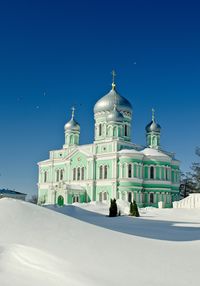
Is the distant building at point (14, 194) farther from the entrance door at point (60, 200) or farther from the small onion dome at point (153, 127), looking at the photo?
the small onion dome at point (153, 127)

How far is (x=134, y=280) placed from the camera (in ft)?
22.9

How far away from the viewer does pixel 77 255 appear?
7.98 metres

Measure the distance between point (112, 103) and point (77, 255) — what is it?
130 ft

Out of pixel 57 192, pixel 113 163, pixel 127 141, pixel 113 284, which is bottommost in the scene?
pixel 113 284

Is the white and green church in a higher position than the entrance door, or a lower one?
higher

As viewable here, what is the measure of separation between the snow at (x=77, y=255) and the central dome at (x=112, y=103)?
36931 millimetres

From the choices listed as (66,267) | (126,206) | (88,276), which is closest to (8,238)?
(66,267)

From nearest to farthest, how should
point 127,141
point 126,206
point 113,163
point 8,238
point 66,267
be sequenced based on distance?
point 66,267 < point 8,238 < point 126,206 < point 113,163 < point 127,141

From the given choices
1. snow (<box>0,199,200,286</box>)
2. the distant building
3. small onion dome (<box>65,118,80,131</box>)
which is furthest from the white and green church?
snow (<box>0,199,200,286</box>)

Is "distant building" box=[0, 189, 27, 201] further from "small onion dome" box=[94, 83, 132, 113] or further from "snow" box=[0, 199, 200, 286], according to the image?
"snow" box=[0, 199, 200, 286]

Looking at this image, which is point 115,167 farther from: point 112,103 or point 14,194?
point 14,194

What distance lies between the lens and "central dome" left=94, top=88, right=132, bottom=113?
46.9 meters

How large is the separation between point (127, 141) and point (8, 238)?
125 ft

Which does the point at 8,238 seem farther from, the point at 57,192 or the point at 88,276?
the point at 57,192
